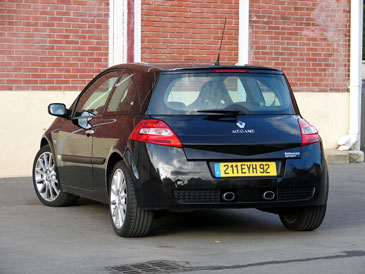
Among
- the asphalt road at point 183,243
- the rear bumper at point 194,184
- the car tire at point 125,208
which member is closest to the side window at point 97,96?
the car tire at point 125,208

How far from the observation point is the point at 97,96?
848cm

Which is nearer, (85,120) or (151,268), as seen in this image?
(151,268)

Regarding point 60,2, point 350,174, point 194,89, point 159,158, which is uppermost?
point 60,2

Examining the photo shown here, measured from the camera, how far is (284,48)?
15344 millimetres

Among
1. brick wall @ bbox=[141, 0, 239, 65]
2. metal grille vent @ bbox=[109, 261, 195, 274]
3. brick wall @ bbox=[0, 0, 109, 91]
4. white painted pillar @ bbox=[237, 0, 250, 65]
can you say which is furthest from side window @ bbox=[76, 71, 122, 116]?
white painted pillar @ bbox=[237, 0, 250, 65]

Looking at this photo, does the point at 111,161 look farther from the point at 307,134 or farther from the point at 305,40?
the point at 305,40

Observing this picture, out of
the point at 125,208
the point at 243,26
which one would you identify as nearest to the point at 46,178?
the point at 125,208

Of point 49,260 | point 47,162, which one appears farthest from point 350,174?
point 49,260

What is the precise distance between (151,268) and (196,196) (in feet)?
3.49

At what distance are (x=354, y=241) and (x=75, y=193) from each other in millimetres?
3058

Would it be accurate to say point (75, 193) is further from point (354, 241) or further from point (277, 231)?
point (354, 241)

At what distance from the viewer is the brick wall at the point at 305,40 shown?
1516cm

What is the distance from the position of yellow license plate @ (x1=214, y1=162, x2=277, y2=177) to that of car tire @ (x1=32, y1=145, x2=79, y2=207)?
9.50ft

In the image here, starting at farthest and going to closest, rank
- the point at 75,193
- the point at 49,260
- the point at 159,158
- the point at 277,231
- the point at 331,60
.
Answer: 1. the point at 331,60
2. the point at 75,193
3. the point at 277,231
4. the point at 159,158
5. the point at 49,260
